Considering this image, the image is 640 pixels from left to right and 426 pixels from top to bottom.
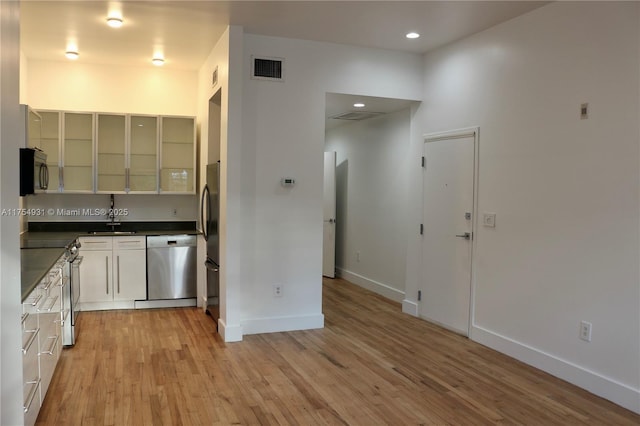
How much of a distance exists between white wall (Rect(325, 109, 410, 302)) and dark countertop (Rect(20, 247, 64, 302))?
12.1 ft

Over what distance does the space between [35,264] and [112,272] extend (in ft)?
8.08

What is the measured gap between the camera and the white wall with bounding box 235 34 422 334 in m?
4.79

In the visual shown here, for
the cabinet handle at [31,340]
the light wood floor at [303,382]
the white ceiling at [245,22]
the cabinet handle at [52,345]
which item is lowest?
the light wood floor at [303,382]

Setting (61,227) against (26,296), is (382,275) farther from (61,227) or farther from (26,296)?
(26,296)

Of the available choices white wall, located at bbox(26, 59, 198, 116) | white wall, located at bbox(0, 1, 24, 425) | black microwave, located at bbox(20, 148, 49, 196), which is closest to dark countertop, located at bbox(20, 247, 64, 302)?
white wall, located at bbox(0, 1, 24, 425)

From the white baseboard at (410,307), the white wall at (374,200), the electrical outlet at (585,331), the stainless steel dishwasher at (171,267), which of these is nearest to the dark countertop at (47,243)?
the stainless steel dishwasher at (171,267)

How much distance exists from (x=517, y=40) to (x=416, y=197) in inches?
76.2

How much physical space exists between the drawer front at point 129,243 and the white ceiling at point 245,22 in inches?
80.1

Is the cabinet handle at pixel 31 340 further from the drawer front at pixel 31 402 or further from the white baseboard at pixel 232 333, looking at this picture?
the white baseboard at pixel 232 333

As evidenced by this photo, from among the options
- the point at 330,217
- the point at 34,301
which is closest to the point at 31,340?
the point at 34,301

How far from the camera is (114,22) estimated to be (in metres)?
4.29

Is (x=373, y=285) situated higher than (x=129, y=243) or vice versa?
(x=129, y=243)

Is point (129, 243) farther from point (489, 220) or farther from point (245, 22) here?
point (489, 220)

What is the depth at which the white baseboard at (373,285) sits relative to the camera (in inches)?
250
